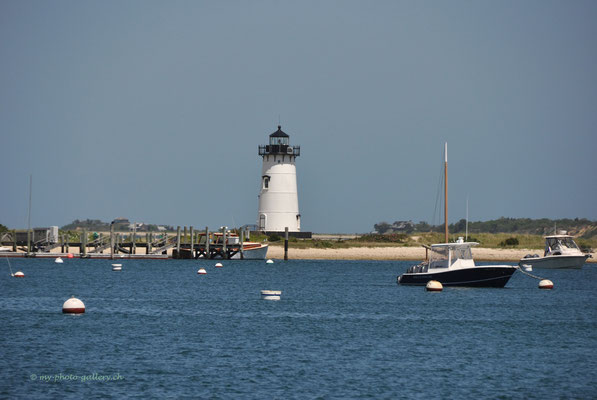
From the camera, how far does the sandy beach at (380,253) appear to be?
365 feet

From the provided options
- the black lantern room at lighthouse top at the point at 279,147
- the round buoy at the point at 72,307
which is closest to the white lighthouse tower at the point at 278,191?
the black lantern room at lighthouse top at the point at 279,147

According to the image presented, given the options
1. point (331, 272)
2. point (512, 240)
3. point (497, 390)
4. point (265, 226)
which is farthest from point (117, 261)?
point (497, 390)

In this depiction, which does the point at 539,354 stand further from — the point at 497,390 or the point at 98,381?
the point at 98,381

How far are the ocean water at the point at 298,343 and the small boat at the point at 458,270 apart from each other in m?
1.04

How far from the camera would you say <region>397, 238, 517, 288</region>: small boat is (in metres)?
61.7

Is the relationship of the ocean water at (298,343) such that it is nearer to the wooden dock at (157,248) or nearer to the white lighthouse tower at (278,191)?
the wooden dock at (157,248)

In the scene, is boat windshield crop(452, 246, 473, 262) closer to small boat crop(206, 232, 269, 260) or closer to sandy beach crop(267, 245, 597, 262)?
small boat crop(206, 232, 269, 260)

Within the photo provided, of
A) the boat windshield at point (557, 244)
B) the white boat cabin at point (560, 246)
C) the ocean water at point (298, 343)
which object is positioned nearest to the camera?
the ocean water at point (298, 343)

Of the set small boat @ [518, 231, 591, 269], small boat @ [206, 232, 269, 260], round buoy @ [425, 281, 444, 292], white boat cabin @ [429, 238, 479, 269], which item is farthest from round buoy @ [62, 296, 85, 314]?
small boat @ [518, 231, 591, 269]

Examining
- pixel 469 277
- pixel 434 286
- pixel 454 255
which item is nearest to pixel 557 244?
pixel 469 277

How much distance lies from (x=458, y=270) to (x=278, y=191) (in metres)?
54.8

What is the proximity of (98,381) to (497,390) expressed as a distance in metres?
12.1

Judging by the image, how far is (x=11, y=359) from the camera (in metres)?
30.8

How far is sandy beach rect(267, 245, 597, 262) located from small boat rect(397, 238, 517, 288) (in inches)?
1803
